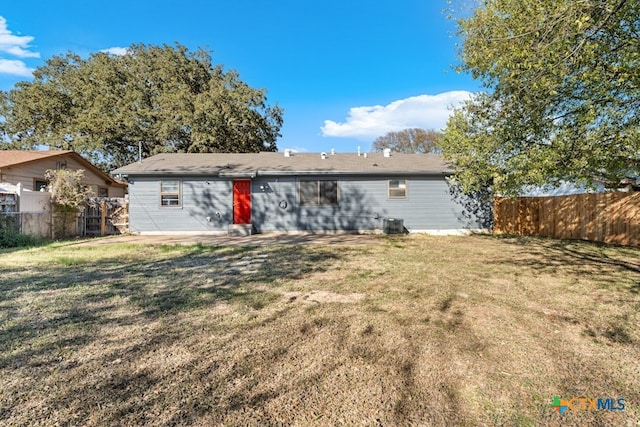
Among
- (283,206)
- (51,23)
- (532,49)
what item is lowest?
(283,206)

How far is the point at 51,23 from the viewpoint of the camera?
14.5 meters

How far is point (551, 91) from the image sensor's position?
5.28 m

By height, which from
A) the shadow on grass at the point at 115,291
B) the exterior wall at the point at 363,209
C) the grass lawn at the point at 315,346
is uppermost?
the exterior wall at the point at 363,209

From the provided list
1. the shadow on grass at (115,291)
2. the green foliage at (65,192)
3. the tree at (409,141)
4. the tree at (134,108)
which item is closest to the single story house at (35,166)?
the green foliage at (65,192)

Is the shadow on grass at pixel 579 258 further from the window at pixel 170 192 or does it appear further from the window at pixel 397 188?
the window at pixel 170 192

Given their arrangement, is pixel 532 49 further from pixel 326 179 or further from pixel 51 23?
pixel 51 23

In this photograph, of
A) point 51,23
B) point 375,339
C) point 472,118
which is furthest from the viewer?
point 51,23

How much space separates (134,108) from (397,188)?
18467mm

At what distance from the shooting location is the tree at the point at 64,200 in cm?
1048

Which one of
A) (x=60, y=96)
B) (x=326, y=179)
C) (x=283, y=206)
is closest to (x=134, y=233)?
(x=283, y=206)

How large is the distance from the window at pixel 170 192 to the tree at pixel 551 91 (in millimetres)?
10102

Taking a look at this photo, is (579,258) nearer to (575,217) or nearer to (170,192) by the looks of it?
(575,217)

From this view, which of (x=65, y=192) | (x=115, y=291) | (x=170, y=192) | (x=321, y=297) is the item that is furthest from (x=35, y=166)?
(x=321, y=297)

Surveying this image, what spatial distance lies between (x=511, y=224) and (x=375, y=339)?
475 inches
